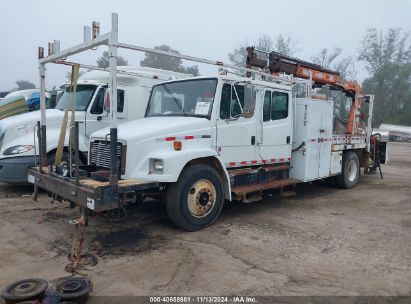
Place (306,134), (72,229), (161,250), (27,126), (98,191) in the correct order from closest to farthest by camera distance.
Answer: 1. (98,191)
2. (161,250)
3. (72,229)
4. (306,134)
5. (27,126)

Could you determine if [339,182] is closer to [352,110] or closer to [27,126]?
[352,110]

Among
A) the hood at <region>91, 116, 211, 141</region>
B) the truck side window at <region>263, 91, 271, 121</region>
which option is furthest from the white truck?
the truck side window at <region>263, 91, 271, 121</region>

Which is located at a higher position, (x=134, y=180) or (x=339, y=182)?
(x=134, y=180)

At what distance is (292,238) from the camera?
562 cm

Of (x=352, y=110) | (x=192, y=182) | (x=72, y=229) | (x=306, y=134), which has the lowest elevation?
(x=72, y=229)

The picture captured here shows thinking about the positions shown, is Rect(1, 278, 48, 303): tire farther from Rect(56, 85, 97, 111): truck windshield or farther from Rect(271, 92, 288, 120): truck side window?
Rect(56, 85, 97, 111): truck windshield

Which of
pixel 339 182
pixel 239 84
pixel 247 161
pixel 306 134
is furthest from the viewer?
pixel 339 182

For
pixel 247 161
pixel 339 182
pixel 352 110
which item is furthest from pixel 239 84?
pixel 352 110

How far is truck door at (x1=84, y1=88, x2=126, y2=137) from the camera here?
8.66 m

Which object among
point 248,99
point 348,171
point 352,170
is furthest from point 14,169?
point 352,170

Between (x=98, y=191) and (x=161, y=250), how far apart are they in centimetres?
119

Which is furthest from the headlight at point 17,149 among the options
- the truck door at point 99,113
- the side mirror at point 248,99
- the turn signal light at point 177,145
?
the side mirror at point 248,99

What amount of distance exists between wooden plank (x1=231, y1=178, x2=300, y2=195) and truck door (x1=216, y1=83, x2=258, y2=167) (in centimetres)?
42

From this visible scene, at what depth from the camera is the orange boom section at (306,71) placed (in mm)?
8555
